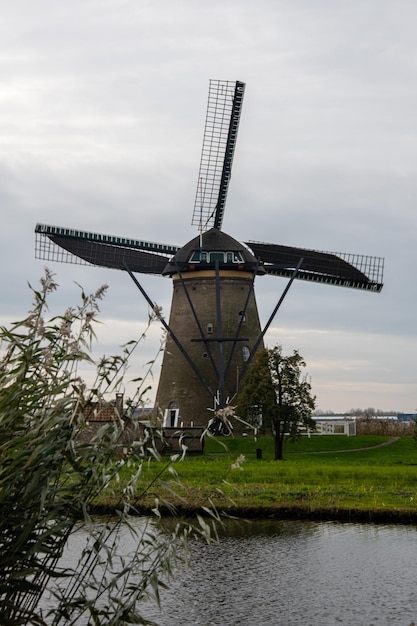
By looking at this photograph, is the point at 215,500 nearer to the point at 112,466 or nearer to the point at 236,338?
the point at 112,466

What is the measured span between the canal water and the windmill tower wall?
938 inches

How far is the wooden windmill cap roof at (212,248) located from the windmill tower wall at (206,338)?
69 centimetres

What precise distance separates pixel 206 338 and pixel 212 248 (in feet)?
14.5

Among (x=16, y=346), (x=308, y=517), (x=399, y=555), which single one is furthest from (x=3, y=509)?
(x=308, y=517)

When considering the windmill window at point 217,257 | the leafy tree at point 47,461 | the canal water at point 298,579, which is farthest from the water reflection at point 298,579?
the windmill window at point 217,257

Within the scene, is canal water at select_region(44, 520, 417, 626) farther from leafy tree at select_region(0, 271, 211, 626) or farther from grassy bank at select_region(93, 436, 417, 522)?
leafy tree at select_region(0, 271, 211, 626)

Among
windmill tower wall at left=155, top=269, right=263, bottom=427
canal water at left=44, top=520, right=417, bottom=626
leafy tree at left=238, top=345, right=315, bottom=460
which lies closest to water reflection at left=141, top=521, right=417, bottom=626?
canal water at left=44, top=520, right=417, bottom=626

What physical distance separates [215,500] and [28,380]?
50.1 feet

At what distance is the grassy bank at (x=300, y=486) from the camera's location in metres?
20.8

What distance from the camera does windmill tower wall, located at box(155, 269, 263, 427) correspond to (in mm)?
43656

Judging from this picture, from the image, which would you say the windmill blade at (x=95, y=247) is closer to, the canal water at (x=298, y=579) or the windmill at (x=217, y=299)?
the windmill at (x=217, y=299)

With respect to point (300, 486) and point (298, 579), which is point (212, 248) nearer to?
point (300, 486)

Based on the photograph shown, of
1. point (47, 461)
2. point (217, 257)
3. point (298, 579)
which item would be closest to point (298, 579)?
point (298, 579)

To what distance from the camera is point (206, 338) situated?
43.0m
